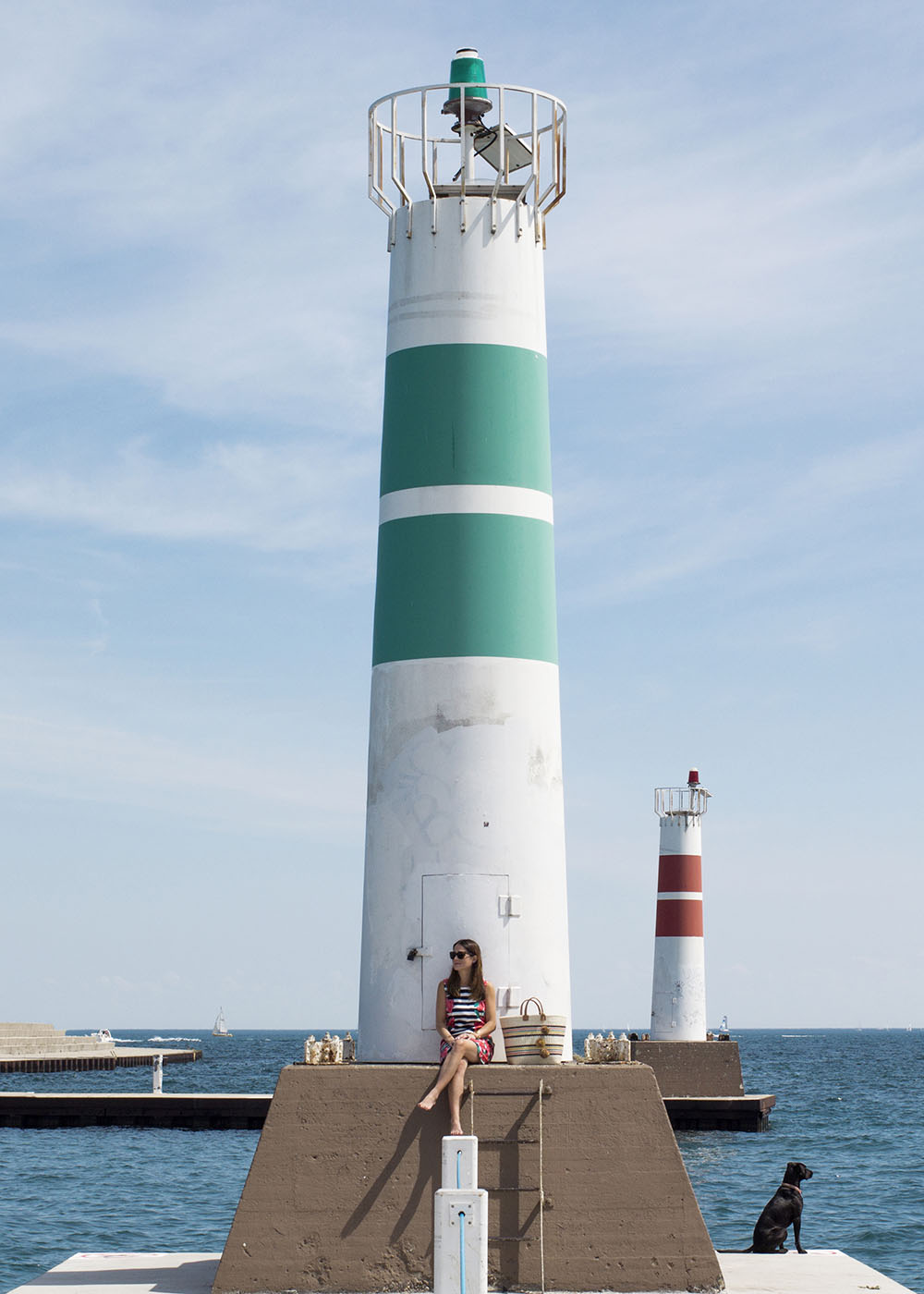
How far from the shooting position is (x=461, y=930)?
44.2 feet

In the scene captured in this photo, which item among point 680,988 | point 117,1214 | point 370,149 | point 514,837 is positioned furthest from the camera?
point 680,988

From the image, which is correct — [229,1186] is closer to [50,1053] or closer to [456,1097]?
[456,1097]

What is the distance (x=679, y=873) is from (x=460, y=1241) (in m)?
36.2

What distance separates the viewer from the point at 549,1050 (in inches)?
506

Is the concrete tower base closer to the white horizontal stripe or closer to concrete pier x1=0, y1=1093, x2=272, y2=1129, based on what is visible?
the white horizontal stripe

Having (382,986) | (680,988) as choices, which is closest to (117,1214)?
(382,986)

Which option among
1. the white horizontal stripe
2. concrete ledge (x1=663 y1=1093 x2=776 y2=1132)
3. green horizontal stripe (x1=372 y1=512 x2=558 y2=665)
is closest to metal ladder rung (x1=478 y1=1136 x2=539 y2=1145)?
green horizontal stripe (x1=372 y1=512 x2=558 y2=665)

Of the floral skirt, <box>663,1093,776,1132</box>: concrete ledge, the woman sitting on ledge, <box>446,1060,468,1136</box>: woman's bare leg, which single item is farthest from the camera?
<box>663,1093,776,1132</box>: concrete ledge

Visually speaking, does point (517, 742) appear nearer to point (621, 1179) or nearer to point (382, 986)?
point (382, 986)

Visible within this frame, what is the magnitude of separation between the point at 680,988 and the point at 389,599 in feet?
113

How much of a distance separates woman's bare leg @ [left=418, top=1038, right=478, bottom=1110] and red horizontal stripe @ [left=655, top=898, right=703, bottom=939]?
34.4 meters

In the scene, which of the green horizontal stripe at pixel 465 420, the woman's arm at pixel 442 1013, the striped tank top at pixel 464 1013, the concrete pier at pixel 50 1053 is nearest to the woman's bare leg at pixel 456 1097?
the woman's arm at pixel 442 1013

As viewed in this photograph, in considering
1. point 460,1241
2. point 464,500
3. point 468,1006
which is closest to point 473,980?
point 468,1006

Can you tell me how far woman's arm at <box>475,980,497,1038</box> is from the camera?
1301 cm
